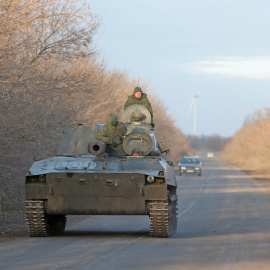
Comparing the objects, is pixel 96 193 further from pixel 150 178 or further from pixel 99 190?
pixel 150 178

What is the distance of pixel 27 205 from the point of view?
42.3ft

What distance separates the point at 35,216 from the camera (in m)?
12.8

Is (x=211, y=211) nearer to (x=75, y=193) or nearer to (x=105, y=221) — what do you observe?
(x=105, y=221)

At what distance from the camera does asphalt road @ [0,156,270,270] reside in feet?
31.0

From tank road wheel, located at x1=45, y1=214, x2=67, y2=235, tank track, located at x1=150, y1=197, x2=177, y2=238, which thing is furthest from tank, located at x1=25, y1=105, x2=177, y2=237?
tank road wheel, located at x1=45, y1=214, x2=67, y2=235

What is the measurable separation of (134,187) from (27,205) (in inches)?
79.1

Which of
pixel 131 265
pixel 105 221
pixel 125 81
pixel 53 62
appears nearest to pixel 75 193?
pixel 131 265

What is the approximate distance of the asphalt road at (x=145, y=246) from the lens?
9438mm

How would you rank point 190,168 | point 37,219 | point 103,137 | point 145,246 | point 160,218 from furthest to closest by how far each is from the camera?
point 190,168
point 103,137
point 37,219
point 160,218
point 145,246

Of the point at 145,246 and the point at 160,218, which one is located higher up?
the point at 160,218

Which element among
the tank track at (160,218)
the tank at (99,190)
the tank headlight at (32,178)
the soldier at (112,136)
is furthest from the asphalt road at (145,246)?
the soldier at (112,136)

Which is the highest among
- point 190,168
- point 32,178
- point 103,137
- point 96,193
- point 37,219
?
point 103,137

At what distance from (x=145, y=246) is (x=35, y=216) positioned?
7.93ft

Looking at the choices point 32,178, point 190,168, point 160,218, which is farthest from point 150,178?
point 190,168
